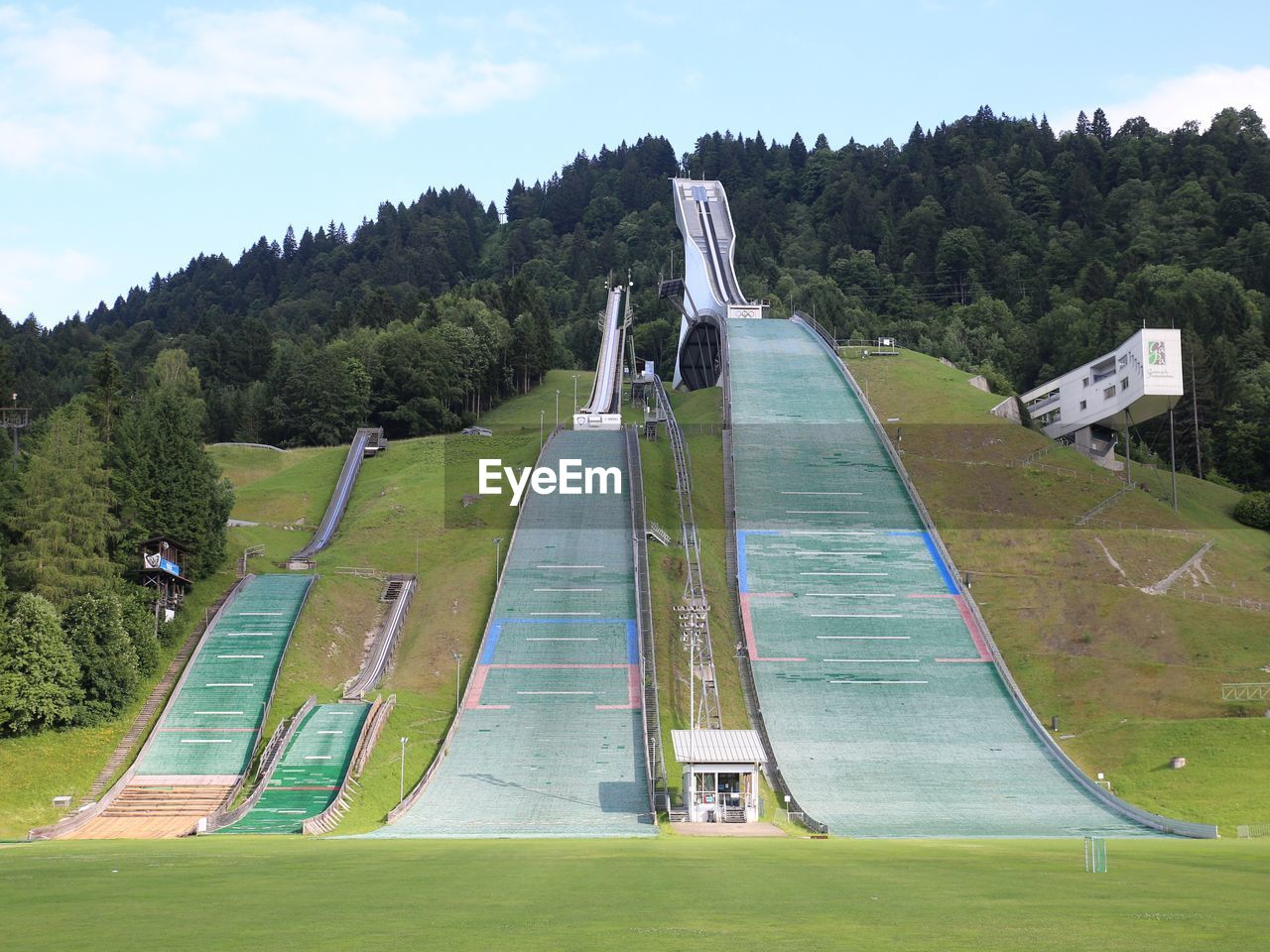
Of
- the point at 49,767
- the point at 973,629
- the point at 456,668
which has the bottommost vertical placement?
the point at 49,767

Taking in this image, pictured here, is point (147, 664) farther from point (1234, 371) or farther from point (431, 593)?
point (1234, 371)

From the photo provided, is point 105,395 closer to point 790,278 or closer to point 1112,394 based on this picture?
point 1112,394

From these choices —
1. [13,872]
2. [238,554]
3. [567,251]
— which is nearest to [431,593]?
[238,554]

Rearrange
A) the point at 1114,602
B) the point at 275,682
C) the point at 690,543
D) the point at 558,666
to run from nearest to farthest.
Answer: the point at 275,682 < the point at 558,666 < the point at 1114,602 < the point at 690,543

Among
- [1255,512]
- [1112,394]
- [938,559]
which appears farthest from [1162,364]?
[938,559]

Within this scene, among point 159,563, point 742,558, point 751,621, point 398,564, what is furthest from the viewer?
point 398,564

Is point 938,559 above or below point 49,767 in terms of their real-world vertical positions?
above

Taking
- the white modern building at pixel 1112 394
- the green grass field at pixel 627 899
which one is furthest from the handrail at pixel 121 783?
the white modern building at pixel 1112 394

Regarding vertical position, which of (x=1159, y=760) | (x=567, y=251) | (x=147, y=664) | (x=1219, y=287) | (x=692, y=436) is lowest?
(x=1159, y=760)

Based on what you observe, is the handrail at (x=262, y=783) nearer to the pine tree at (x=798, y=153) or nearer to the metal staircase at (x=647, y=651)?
the metal staircase at (x=647, y=651)
